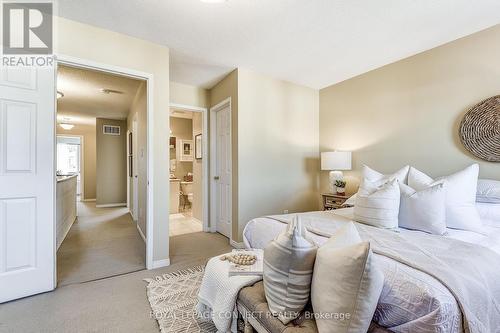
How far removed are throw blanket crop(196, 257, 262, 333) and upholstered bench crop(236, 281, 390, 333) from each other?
0.13ft

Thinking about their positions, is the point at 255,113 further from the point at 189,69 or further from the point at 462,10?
the point at 462,10

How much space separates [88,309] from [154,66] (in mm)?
2382

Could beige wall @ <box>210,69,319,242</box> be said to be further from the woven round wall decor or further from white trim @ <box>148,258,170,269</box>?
the woven round wall decor

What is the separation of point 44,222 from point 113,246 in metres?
1.45

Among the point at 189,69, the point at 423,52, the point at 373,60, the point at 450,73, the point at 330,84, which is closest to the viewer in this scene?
the point at 450,73

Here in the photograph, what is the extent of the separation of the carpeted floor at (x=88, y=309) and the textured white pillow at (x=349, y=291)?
1.28 meters

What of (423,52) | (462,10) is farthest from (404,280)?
(423,52)

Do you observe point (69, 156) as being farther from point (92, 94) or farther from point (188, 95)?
point (188, 95)

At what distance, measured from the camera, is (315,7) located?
2068mm

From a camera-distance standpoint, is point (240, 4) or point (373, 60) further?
point (373, 60)

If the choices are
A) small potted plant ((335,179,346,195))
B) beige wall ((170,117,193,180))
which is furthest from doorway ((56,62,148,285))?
small potted plant ((335,179,346,195))

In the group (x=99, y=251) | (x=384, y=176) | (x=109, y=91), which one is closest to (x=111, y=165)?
(x=109, y=91)

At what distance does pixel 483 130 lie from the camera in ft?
7.63

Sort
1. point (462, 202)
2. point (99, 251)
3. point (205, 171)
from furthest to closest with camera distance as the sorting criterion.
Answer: point (205, 171)
point (99, 251)
point (462, 202)
